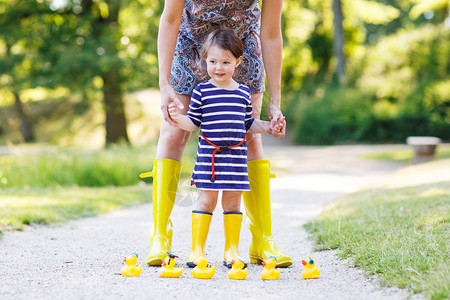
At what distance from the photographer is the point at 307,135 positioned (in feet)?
58.8

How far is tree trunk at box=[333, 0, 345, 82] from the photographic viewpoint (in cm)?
1809

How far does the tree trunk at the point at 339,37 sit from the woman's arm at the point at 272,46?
16.1 m

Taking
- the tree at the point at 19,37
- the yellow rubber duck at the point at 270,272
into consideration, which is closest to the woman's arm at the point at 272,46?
the yellow rubber duck at the point at 270,272

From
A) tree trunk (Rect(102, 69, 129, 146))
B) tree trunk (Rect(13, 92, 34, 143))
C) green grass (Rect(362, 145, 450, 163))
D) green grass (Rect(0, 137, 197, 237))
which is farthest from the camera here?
tree trunk (Rect(13, 92, 34, 143))

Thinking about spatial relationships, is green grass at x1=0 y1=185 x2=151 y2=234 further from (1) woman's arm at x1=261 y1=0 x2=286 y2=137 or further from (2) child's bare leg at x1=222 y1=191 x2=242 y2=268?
(1) woman's arm at x1=261 y1=0 x2=286 y2=137

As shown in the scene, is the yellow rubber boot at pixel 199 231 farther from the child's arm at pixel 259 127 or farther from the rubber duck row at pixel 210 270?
the child's arm at pixel 259 127

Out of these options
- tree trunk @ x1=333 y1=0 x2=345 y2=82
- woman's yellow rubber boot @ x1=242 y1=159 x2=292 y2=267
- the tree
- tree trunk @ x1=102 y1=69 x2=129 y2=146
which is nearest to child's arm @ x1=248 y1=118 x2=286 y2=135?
woman's yellow rubber boot @ x1=242 y1=159 x2=292 y2=267

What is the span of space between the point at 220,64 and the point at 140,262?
1146mm

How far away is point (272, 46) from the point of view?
2865mm

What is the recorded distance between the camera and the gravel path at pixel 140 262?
2168mm

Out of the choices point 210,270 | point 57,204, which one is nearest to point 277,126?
point 210,270

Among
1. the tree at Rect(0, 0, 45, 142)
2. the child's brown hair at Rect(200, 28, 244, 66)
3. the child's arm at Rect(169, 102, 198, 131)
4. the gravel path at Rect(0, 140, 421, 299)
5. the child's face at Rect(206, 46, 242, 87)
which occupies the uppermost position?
the tree at Rect(0, 0, 45, 142)

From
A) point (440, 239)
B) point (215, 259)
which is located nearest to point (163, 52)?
point (215, 259)

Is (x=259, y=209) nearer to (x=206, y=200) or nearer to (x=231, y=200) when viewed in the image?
(x=231, y=200)
